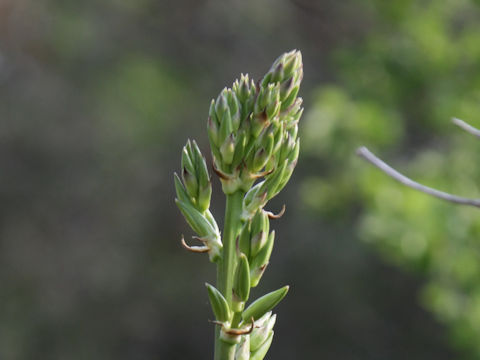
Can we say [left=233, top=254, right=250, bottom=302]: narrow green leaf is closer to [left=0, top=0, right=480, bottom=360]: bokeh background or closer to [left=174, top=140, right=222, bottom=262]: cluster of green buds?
[left=174, top=140, right=222, bottom=262]: cluster of green buds

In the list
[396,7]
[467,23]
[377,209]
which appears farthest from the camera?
[467,23]

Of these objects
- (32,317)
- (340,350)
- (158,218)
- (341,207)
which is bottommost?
(32,317)

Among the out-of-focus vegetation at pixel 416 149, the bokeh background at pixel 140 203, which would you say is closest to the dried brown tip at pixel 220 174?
the out-of-focus vegetation at pixel 416 149

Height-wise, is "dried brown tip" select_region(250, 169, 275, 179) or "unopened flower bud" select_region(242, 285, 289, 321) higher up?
"dried brown tip" select_region(250, 169, 275, 179)

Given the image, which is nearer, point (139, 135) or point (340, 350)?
point (340, 350)

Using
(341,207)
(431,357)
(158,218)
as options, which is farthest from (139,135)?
(341,207)

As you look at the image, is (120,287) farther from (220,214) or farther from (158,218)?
(220,214)

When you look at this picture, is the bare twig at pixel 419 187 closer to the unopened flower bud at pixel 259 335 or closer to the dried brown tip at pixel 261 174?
the dried brown tip at pixel 261 174

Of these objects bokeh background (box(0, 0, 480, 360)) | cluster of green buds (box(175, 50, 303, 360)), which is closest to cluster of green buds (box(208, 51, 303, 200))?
cluster of green buds (box(175, 50, 303, 360))
